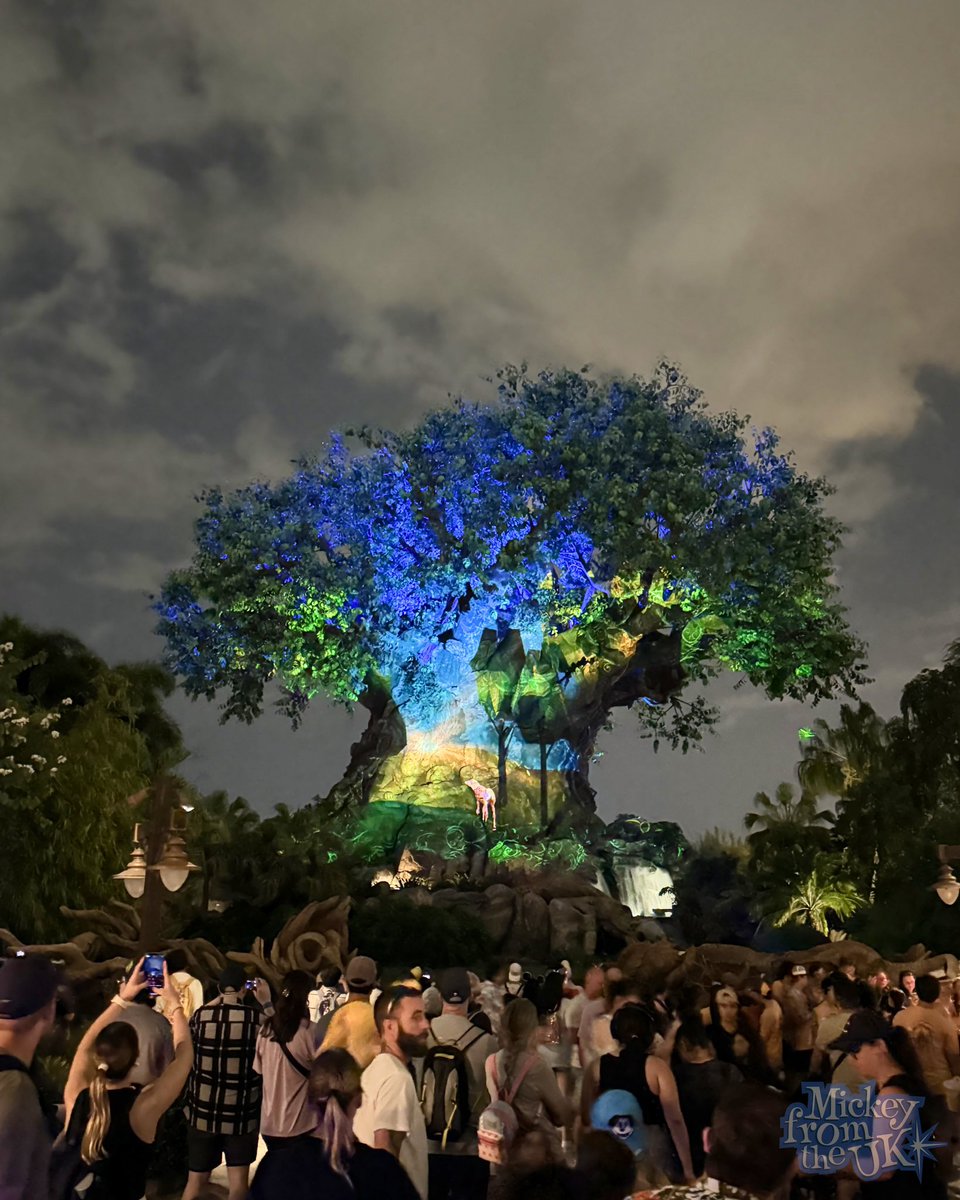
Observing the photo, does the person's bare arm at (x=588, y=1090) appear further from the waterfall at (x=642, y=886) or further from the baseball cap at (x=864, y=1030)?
the waterfall at (x=642, y=886)

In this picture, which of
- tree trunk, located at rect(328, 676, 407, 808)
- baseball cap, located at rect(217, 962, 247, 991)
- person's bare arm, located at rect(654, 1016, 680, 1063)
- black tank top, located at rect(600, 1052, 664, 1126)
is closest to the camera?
black tank top, located at rect(600, 1052, 664, 1126)

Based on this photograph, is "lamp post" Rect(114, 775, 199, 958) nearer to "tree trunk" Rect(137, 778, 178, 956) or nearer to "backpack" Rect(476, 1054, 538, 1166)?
"tree trunk" Rect(137, 778, 178, 956)

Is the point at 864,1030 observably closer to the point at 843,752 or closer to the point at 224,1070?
the point at 224,1070

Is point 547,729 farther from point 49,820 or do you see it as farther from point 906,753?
point 49,820

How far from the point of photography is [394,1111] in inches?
211

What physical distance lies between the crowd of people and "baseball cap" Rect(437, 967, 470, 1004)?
14mm

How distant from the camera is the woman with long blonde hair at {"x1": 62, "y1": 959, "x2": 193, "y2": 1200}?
16.6 ft

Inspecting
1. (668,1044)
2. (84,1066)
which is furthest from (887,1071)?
(84,1066)

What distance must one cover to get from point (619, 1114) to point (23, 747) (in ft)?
73.8

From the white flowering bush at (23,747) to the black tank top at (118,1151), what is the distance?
64.8ft

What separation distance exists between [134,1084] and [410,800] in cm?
3125

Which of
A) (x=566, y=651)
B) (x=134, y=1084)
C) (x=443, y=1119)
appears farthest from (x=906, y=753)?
(x=134, y=1084)

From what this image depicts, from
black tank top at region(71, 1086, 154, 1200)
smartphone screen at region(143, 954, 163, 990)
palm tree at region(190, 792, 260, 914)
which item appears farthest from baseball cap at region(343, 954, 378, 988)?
palm tree at region(190, 792, 260, 914)

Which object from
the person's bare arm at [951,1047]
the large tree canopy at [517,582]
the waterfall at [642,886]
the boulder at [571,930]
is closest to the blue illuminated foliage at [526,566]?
the large tree canopy at [517,582]
